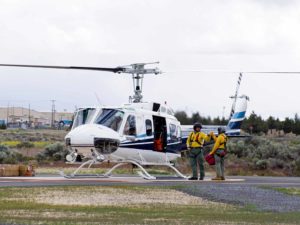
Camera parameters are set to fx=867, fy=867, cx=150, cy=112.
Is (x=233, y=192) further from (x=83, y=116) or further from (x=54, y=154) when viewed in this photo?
(x=54, y=154)

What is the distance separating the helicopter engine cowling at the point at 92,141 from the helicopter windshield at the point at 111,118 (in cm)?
27

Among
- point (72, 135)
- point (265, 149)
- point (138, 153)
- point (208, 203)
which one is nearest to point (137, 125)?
point (138, 153)

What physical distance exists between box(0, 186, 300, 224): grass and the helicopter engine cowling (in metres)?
8.19

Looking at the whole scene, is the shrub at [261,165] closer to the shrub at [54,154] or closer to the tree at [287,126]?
the shrub at [54,154]

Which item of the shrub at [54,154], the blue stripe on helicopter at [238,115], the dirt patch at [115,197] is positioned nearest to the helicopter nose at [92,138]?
the dirt patch at [115,197]

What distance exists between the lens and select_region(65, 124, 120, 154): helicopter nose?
29156 mm

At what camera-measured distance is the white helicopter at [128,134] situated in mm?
29625

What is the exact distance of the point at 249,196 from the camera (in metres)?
23.2

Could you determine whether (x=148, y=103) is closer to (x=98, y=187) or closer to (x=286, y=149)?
(x=98, y=187)

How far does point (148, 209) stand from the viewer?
19.2m

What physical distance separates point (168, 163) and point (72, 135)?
17.2 ft

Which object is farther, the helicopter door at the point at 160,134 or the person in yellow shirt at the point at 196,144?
the helicopter door at the point at 160,134

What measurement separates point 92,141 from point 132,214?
11.2m

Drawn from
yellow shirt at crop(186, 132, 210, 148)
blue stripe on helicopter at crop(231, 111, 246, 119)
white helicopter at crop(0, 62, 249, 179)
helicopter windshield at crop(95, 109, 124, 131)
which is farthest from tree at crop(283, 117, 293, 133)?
helicopter windshield at crop(95, 109, 124, 131)
